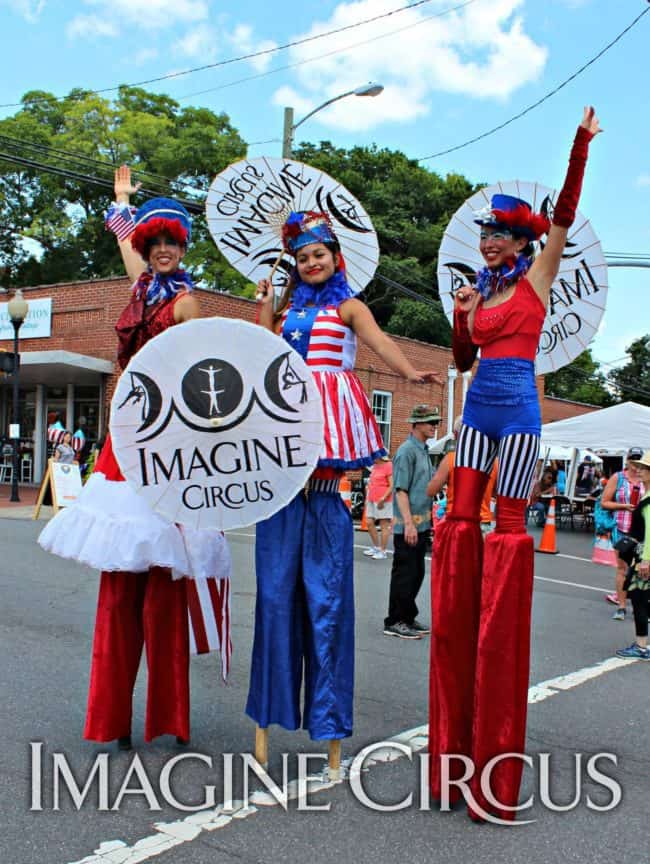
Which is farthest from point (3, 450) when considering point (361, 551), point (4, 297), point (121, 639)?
point (121, 639)

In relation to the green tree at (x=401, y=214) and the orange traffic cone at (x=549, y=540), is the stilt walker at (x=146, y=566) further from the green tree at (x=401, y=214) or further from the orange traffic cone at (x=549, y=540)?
the green tree at (x=401, y=214)

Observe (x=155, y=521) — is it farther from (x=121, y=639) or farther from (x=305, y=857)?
(x=305, y=857)

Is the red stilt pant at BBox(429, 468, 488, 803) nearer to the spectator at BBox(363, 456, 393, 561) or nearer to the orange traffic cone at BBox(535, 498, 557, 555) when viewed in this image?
the spectator at BBox(363, 456, 393, 561)

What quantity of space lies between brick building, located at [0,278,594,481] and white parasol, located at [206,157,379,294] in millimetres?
14822

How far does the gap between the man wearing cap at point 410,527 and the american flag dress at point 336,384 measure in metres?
3.31

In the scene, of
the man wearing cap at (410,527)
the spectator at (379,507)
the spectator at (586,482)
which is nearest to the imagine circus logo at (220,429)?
the man wearing cap at (410,527)

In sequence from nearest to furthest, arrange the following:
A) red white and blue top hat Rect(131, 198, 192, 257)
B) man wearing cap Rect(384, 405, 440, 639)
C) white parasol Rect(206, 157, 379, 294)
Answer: red white and blue top hat Rect(131, 198, 192, 257), white parasol Rect(206, 157, 379, 294), man wearing cap Rect(384, 405, 440, 639)

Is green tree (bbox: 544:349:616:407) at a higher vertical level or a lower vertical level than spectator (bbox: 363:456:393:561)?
higher

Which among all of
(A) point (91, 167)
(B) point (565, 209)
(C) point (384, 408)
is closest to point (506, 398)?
(B) point (565, 209)

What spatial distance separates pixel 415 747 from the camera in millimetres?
4000

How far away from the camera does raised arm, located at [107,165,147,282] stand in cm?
422

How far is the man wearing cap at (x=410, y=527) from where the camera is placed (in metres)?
7.01

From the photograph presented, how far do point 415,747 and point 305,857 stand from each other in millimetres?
1240

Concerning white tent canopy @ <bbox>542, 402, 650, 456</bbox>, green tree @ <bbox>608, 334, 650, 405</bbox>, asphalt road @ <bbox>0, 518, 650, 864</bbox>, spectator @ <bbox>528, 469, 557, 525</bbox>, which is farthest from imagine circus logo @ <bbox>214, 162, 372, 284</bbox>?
green tree @ <bbox>608, 334, 650, 405</bbox>
